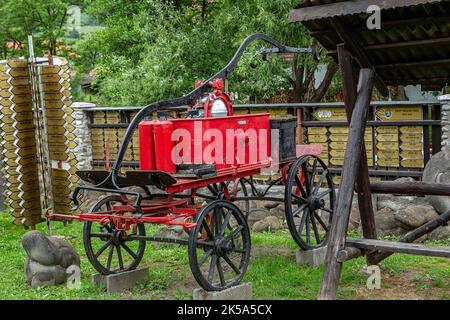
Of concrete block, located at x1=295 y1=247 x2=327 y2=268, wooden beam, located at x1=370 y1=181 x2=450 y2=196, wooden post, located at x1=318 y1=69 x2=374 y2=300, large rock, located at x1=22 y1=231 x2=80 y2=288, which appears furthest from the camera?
concrete block, located at x1=295 y1=247 x2=327 y2=268

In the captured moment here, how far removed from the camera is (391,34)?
6.83 metres

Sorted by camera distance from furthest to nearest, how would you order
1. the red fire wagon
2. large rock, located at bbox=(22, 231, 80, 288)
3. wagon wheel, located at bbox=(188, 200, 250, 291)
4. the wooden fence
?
the wooden fence < large rock, located at bbox=(22, 231, 80, 288) < the red fire wagon < wagon wheel, located at bbox=(188, 200, 250, 291)

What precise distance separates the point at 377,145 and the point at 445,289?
431 cm

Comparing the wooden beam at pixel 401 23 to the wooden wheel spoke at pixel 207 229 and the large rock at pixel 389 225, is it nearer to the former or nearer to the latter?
the wooden wheel spoke at pixel 207 229

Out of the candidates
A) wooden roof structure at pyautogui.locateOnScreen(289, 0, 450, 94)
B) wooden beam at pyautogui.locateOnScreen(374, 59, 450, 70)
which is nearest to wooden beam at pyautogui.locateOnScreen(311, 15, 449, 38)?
wooden roof structure at pyautogui.locateOnScreen(289, 0, 450, 94)

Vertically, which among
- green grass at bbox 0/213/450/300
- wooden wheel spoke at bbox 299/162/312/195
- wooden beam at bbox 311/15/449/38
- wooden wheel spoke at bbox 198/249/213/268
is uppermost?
wooden beam at bbox 311/15/449/38

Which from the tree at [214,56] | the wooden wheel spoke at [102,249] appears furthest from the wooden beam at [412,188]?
the tree at [214,56]

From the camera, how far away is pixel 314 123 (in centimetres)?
1226

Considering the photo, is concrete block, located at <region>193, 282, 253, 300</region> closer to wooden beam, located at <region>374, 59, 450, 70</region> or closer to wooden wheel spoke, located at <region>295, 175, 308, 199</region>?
wooden wheel spoke, located at <region>295, 175, 308, 199</region>

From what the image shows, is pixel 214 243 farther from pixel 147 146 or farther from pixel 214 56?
pixel 214 56

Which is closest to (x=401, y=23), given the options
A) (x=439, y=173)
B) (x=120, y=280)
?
(x=120, y=280)

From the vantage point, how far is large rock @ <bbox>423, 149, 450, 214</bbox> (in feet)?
33.7

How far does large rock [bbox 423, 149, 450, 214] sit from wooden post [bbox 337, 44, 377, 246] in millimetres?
2923

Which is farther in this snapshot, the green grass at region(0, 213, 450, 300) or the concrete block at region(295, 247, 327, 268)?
the concrete block at region(295, 247, 327, 268)
